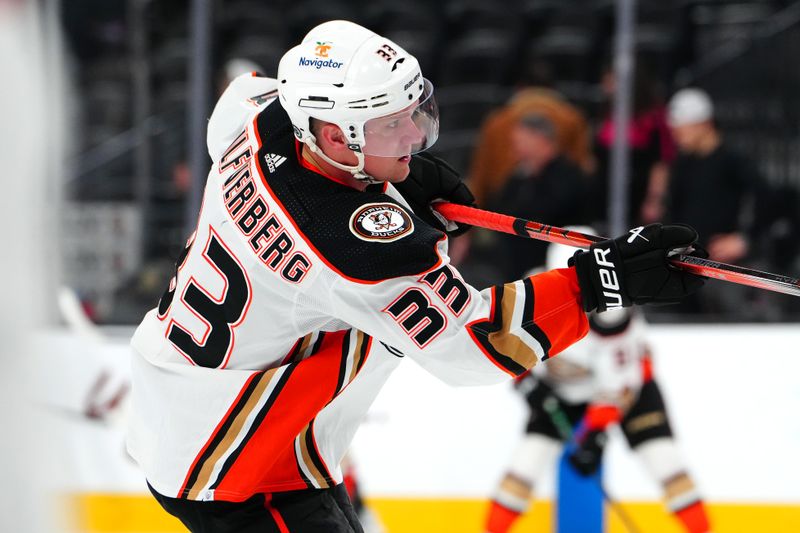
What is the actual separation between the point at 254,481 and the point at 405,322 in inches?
15.9

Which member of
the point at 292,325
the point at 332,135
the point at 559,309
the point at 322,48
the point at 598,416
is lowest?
the point at 598,416

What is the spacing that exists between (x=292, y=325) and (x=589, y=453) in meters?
1.52

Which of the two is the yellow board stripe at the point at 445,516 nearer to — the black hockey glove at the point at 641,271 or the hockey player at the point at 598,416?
the hockey player at the point at 598,416

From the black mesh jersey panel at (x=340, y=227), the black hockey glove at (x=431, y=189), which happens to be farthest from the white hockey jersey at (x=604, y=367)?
the black mesh jersey panel at (x=340, y=227)

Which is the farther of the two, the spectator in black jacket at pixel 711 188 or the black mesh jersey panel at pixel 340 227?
the spectator in black jacket at pixel 711 188

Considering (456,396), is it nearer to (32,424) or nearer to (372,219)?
(372,219)

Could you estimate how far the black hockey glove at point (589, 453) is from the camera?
3080 mm

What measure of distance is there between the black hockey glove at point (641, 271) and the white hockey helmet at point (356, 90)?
0.36m

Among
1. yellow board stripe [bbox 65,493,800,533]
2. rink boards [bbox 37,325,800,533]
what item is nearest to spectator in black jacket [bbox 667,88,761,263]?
rink boards [bbox 37,325,800,533]

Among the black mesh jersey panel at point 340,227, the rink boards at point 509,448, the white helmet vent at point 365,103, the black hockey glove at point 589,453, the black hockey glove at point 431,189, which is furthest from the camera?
the rink boards at point 509,448

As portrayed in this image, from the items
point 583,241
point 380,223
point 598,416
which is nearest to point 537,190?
point 598,416

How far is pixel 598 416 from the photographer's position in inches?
122

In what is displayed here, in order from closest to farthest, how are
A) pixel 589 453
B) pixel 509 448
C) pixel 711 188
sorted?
pixel 589 453, pixel 509 448, pixel 711 188

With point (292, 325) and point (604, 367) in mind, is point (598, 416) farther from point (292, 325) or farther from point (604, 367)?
point (292, 325)
